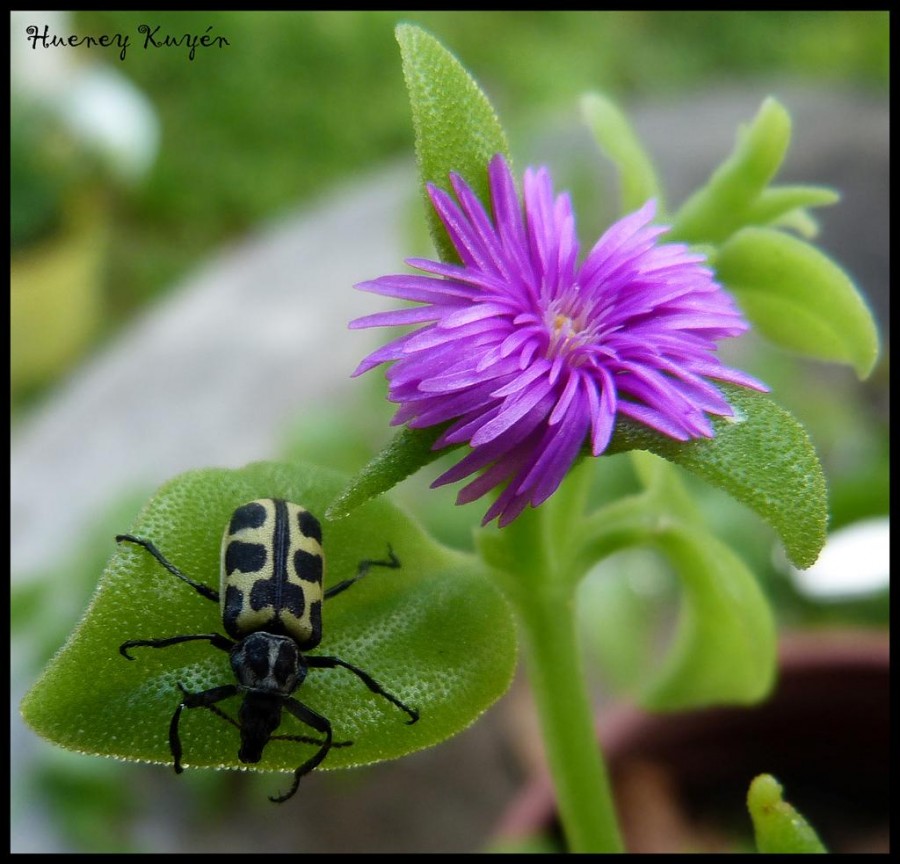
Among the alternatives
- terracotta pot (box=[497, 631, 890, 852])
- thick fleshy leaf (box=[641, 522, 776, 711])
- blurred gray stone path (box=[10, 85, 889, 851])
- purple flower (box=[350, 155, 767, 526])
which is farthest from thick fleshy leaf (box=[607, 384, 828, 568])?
blurred gray stone path (box=[10, 85, 889, 851])

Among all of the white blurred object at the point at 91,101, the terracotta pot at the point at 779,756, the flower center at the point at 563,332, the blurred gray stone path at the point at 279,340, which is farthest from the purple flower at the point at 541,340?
the white blurred object at the point at 91,101

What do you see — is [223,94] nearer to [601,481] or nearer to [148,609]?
[601,481]

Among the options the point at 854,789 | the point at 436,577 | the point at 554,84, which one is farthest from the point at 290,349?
the point at 436,577

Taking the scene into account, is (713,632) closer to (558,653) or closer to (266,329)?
(558,653)

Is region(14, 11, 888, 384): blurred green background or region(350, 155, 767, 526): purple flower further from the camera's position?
region(14, 11, 888, 384): blurred green background

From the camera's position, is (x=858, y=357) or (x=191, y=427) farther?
(x=191, y=427)

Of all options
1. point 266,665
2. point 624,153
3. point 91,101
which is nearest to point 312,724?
point 266,665

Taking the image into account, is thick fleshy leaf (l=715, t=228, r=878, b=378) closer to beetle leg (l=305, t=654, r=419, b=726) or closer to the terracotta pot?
beetle leg (l=305, t=654, r=419, b=726)
